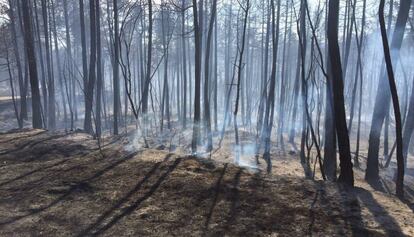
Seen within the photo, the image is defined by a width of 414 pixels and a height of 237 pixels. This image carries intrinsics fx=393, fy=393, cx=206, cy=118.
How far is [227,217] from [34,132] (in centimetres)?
843

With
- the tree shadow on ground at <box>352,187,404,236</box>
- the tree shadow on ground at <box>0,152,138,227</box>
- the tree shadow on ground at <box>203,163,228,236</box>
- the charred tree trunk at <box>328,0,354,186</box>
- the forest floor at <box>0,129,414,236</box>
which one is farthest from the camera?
the charred tree trunk at <box>328,0,354,186</box>

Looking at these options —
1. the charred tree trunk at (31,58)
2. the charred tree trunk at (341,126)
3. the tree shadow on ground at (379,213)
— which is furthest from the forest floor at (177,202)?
the charred tree trunk at (31,58)

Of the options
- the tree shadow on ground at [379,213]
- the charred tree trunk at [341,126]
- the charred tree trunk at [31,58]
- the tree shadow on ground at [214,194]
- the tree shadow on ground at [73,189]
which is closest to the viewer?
the tree shadow on ground at [379,213]

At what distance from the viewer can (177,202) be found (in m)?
5.15

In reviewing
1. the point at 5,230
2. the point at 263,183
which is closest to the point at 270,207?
the point at 263,183

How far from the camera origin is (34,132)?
11.2 metres

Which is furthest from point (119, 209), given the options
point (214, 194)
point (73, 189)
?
point (214, 194)

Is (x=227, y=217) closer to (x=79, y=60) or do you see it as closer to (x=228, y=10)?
(x=228, y=10)

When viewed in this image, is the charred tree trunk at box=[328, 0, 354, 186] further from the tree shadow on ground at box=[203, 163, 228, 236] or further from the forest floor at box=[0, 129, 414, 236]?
the tree shadow on ground at box=[203, 163, 228, 236]

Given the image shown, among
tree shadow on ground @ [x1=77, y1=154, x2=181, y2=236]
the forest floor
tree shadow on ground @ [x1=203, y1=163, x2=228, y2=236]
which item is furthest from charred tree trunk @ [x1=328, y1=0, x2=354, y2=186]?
tree shadow on ground @ [x1=77, y1=154, x2=181, y2=236]

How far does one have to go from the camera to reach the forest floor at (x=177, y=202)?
14.3 feet

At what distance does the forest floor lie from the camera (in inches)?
172

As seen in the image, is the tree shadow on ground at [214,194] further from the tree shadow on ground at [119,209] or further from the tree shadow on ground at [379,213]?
the tree shadow on ground at [379,213]

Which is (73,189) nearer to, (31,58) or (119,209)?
(119,209)
